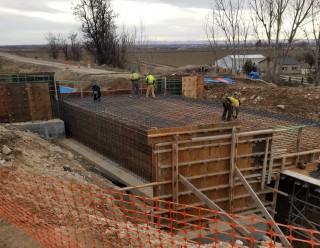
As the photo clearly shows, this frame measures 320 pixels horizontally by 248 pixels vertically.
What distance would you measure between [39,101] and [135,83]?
15.6 ft

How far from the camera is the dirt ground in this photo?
746 centimetres

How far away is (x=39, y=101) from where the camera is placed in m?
13.2

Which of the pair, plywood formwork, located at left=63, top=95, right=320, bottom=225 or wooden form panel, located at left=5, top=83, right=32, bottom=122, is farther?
wooden form panel, located at left=5, top=83, right=32, bottom=122

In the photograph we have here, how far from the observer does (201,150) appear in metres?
8.13

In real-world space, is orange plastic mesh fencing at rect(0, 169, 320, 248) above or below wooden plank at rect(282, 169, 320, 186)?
above

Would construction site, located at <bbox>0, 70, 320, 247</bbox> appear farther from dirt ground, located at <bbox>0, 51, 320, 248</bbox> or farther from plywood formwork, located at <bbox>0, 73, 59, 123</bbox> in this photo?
dirt ground, located at <bbox>0, 51, 320, 248</bbox>

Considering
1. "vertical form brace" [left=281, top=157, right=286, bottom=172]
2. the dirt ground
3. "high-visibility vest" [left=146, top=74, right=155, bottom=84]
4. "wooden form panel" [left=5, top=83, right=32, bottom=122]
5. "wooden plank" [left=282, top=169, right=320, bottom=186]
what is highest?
"high-visibility vest" [left=146, top=74, right=155, bottom=84]

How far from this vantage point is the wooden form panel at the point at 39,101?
13055mm

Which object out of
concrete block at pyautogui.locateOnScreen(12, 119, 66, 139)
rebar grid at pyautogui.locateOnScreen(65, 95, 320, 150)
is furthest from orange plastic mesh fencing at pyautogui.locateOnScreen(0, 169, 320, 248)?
concrete block at pyautogui.locateOnScreen(12, 119, 66, 139)

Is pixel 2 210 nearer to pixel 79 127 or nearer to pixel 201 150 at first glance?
pixel 201 150

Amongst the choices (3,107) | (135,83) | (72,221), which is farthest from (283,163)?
(3,107)

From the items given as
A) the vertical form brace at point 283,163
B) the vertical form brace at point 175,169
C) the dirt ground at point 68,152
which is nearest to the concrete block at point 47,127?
the dirt ground at point 68,152

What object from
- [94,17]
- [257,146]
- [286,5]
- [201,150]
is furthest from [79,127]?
[94,17]

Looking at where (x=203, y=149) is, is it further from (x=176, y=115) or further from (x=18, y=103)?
(x=18, y=103)
